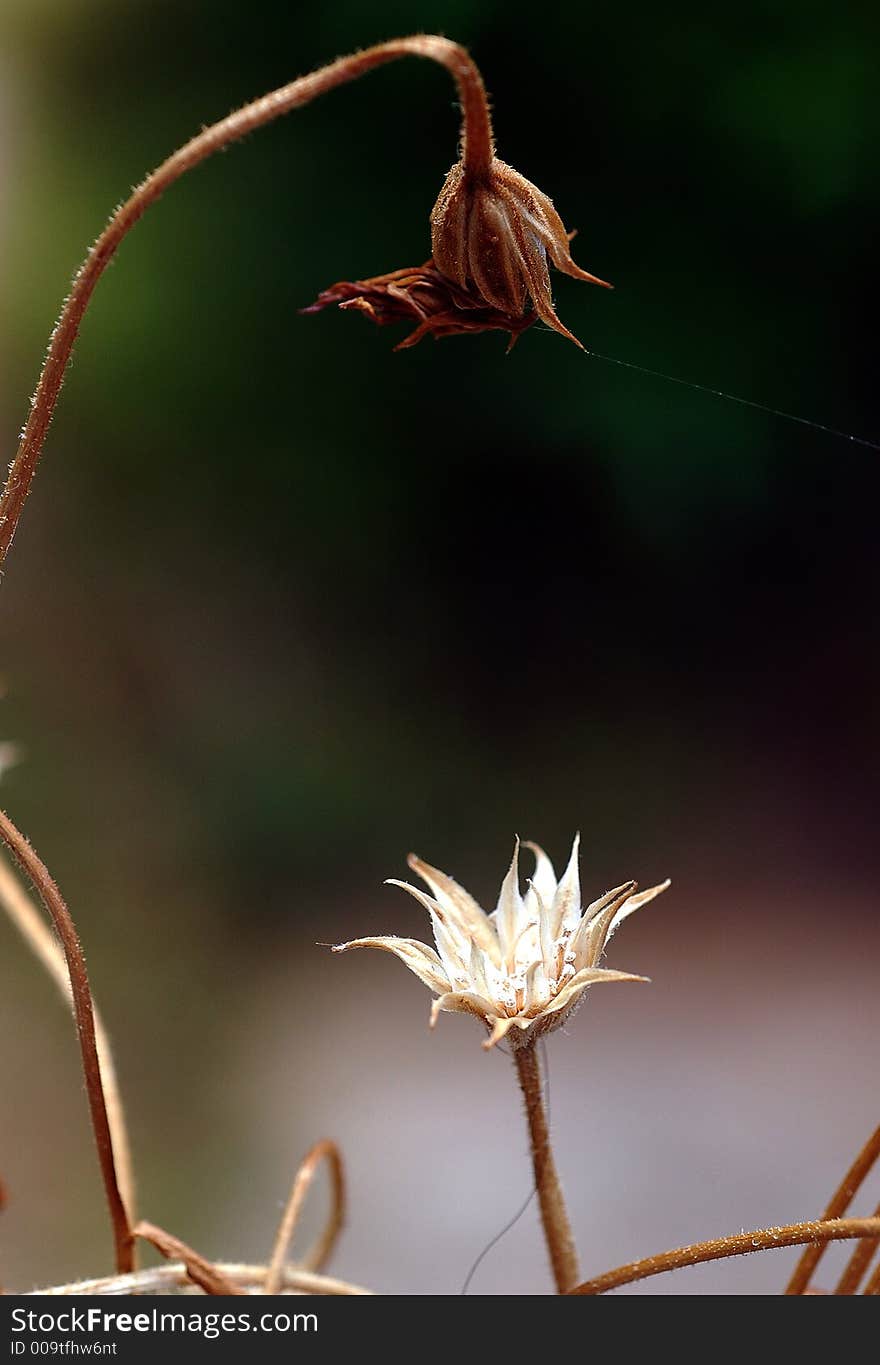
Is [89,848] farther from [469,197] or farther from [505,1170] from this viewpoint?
[469,197]

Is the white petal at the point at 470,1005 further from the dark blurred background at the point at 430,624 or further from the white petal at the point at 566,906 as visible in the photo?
the dark blurred background at the point at 430,624

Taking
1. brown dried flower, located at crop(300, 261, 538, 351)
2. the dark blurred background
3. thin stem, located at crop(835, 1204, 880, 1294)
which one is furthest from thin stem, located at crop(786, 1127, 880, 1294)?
the dark blurred background

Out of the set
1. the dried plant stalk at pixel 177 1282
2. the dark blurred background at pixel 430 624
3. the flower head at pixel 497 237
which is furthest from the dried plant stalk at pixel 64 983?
the dark blurred background at pixel 430 624

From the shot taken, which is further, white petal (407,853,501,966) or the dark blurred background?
the dark blurred background

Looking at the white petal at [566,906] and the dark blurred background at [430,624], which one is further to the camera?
the dark blurred background at [430,624]

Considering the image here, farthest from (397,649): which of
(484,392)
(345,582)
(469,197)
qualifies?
(469,197)

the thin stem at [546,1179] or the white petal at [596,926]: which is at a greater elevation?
the white petal at [596,926]

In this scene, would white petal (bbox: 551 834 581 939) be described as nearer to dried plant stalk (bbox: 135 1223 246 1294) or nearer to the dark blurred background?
dried plant stalk (bbox: 135 1223 246 1294)

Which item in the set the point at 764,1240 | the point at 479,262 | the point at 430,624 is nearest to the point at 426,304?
the point at 479,262
